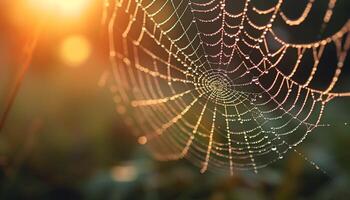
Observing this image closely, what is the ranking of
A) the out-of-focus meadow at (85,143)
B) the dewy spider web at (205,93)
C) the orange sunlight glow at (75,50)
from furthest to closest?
1. the orange sunlight glow at (75,50)
2. the out-of-focus meadow at (85,143)
3. the dewy spider web at (205,93)

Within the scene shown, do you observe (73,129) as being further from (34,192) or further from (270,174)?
(270,174)

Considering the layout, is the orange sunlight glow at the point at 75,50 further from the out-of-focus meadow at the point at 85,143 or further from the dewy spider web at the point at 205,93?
the dewy spider web at the point at 205,93

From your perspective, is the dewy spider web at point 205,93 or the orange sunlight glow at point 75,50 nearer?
the dewy spider web at point 205,93

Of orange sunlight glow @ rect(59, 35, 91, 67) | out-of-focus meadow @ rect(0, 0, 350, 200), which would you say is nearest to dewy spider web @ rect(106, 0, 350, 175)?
out-of-focus meadow @ rect(0, 0, 350, 200)

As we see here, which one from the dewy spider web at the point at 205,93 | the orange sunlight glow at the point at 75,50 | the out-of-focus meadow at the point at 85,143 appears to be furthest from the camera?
the orange sunlight glow at the point at 75,50

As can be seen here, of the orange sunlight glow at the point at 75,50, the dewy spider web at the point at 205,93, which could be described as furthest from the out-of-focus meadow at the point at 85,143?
the dewy spider web at the point at 205,93

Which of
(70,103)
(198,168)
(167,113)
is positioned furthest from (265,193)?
(70,103)

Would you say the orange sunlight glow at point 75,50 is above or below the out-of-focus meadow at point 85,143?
above
